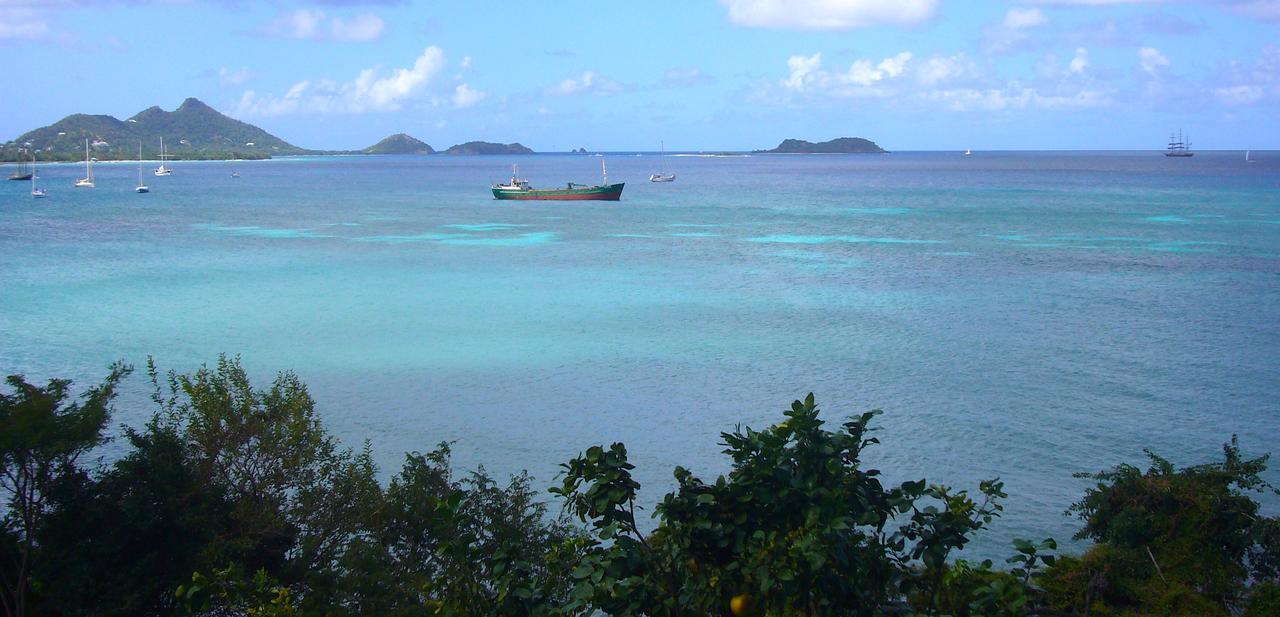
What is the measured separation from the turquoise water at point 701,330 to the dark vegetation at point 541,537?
9.93 feet

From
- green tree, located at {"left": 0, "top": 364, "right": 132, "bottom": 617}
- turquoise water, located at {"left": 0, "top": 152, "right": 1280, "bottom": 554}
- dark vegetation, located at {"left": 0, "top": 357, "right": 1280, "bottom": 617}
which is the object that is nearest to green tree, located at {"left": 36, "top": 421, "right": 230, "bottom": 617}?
dark vegetation, located at {"left": 0, "top": 357, "right": 1280, "bottom": 617}

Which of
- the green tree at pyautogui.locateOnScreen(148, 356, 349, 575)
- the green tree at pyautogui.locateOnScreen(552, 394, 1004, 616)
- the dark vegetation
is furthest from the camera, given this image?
the green tree at pyautogui.locateOnScreen(148, 356, 349, 575)

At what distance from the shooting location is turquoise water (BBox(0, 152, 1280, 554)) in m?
14.0

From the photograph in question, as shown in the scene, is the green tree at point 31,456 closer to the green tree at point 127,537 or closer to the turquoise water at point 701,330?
the green tree at point 127,537

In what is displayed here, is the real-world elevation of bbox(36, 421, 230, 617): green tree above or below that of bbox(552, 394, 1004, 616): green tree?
below

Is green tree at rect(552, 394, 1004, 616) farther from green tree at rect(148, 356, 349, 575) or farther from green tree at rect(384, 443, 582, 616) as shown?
green tree at rect(148, 356, 349, 575)

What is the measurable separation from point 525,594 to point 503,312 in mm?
19604

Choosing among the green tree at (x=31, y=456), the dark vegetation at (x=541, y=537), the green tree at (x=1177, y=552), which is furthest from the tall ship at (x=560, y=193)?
the green tree at (x=31, y=456)

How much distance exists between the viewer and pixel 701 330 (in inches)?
829

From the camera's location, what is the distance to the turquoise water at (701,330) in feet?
45.8

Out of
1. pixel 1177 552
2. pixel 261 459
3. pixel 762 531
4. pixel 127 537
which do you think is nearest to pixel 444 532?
pixel 261 459

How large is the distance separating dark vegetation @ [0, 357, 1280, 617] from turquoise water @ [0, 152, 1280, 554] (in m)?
3.03

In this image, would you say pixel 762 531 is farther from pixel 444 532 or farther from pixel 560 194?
pixel 560 194

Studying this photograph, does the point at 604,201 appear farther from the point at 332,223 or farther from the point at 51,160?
the point at 51,160
